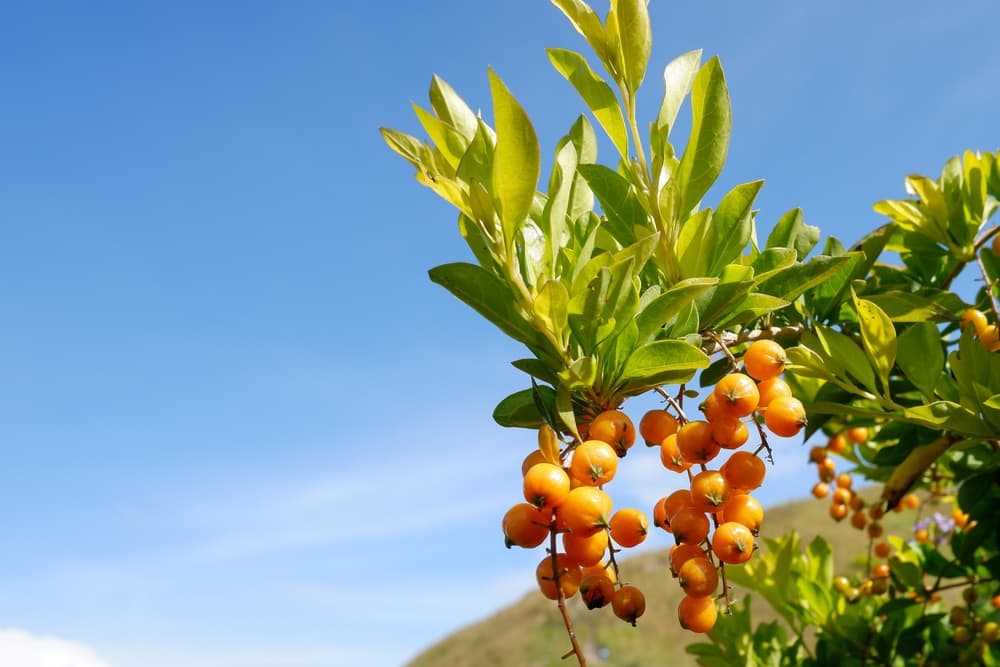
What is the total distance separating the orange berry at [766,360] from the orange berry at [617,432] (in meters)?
0.25

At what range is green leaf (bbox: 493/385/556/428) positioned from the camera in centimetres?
149

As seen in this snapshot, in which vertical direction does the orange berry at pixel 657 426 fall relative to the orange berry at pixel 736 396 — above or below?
above

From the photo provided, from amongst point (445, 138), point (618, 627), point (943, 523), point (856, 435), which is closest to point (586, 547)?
point (445, 138)

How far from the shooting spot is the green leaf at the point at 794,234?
187 cm

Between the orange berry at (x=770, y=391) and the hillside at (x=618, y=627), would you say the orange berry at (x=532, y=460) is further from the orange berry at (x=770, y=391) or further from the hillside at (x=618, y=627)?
the hillside at (x=618, y=627)

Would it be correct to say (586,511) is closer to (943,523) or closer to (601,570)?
(601,570)

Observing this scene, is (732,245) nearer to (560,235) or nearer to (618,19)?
(560,235)

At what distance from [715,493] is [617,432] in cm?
18

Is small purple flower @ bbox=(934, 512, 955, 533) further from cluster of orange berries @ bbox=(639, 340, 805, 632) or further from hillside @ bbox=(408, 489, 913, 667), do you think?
hillside @ bbox=(408, 489, 913, 667)

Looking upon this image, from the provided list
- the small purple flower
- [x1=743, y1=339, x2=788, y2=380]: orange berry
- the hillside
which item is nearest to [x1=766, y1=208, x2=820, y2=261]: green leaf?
[x1=743, y1=339, x2=788, y2=380]: orange berry

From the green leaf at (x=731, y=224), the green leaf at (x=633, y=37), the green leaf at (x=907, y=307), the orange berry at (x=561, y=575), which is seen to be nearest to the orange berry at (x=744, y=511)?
the orange berry at (x=561, y=575)

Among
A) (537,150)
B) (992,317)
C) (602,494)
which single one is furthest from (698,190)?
(992,317)

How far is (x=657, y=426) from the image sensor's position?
1.38 metres

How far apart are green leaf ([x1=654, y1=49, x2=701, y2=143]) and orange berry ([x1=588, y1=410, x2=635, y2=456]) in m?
0.52
